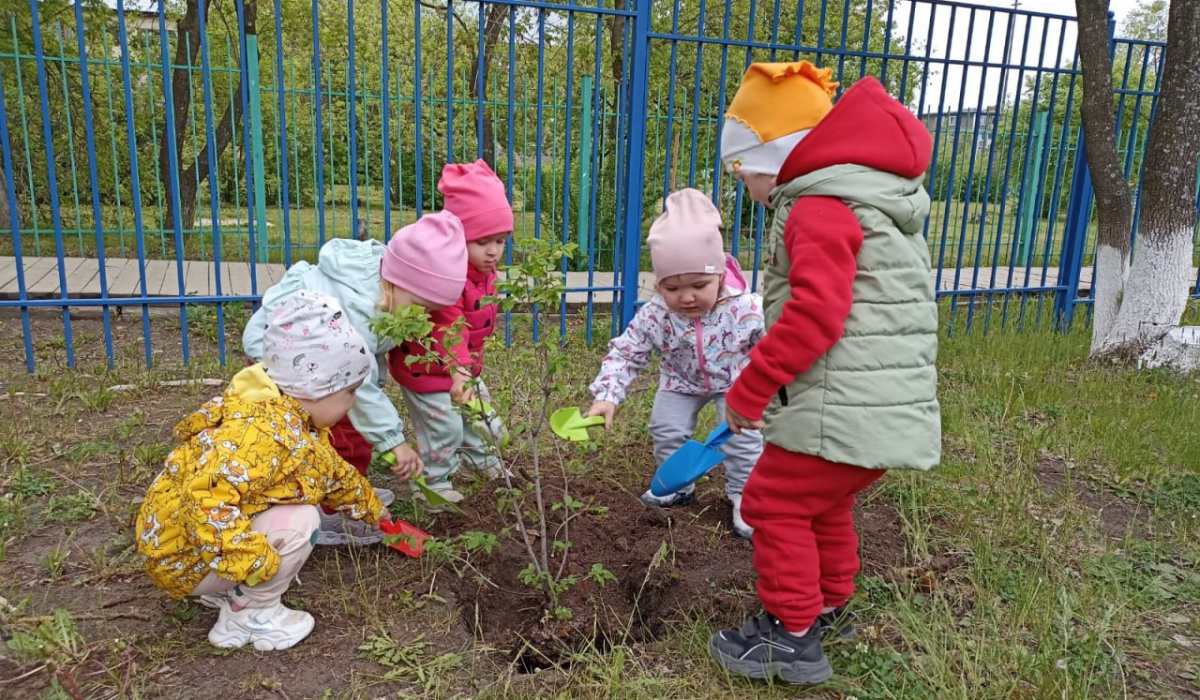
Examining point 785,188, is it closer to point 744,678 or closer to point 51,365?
point 744,678

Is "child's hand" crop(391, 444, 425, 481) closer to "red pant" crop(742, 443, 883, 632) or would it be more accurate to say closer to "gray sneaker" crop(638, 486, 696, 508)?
"gray sneaker" crop(638, 486, 696, 508)

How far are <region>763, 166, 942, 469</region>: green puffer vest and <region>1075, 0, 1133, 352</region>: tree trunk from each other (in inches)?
147

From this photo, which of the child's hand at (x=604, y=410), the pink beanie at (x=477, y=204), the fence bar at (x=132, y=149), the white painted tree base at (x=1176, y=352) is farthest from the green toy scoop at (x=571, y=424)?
the white painted tree base at (x=1176, y=352)

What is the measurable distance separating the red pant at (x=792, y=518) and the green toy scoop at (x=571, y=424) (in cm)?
52

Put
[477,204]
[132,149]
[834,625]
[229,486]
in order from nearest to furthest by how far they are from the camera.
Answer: [229,486] < [834,625] < [477,204] < [132,149]

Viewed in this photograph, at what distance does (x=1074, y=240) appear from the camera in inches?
243

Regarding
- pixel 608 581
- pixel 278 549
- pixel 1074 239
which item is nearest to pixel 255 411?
pixel 278 549

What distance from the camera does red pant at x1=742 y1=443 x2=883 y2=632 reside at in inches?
72.8

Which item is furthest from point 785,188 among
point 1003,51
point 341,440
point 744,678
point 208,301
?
point 1003,51

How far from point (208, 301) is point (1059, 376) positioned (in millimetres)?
4728

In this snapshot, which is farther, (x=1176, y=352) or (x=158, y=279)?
(x=158, y=279)

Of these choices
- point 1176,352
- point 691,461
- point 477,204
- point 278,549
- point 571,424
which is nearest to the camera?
point 278,549

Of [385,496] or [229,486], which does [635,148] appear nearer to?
[385,496]

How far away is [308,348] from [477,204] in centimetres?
102
